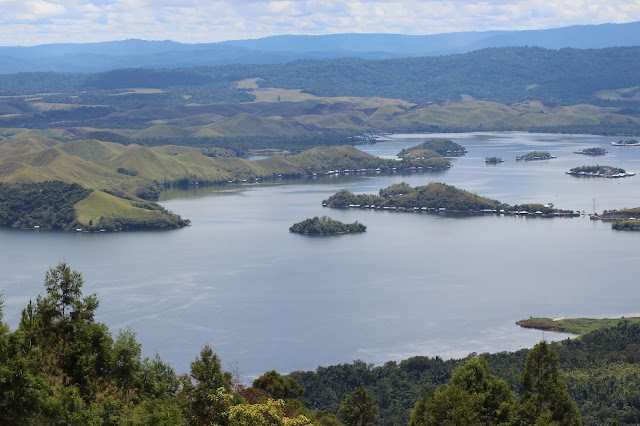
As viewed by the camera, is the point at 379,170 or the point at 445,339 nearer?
the point at 445,339

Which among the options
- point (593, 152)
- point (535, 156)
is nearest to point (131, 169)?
point (535, 156)

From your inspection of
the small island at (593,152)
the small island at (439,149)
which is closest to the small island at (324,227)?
the small island at (439,149)

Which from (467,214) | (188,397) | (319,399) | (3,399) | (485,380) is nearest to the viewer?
(3,399)

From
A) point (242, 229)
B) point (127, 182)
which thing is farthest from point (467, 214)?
point (127, 182)

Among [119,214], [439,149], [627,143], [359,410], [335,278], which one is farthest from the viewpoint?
[627,143]

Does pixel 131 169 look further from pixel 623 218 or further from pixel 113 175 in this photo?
Result: pixel 623 218

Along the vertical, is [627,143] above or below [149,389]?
above

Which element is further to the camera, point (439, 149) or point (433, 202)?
point (439, 149)

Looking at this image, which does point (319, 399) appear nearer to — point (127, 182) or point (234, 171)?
point (127, 182)
